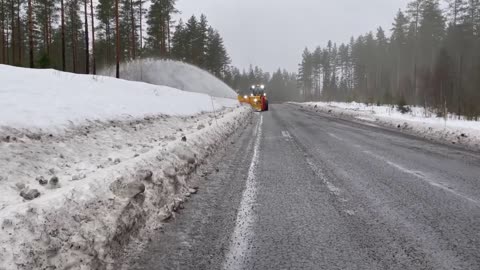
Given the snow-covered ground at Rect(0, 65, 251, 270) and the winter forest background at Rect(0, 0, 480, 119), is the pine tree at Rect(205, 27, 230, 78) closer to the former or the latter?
the winter forest background at Rect(0, 0, 480, 119)

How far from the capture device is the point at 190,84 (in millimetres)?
39250

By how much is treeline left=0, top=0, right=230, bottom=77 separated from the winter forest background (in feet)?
0.43

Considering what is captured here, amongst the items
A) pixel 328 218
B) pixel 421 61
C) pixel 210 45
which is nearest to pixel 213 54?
pixel 210 45

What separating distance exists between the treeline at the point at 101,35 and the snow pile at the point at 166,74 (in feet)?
6.46

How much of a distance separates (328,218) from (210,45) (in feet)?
203

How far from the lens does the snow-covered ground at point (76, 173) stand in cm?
242

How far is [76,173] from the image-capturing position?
450cm

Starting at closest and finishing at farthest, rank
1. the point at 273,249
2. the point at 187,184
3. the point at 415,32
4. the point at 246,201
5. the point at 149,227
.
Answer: the point at 273,249 → the point at 149,227 → the point at 246,201 → the point at 187,184 → the point at 415,32

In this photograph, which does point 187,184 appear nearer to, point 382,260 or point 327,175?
point 327,175

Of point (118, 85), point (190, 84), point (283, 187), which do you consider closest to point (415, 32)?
point (190, 84)

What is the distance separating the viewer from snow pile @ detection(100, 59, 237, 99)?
35.6 metres

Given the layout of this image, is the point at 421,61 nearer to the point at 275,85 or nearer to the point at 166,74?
the point at 166,74

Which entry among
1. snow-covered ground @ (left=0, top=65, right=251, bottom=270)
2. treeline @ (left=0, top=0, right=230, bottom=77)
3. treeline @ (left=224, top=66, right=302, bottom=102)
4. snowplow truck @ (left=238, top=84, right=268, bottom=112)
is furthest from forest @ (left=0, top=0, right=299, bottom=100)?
treeline @ (left=224, top=66, right=302, bottom=102)

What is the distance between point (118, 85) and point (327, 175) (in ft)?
37.8
